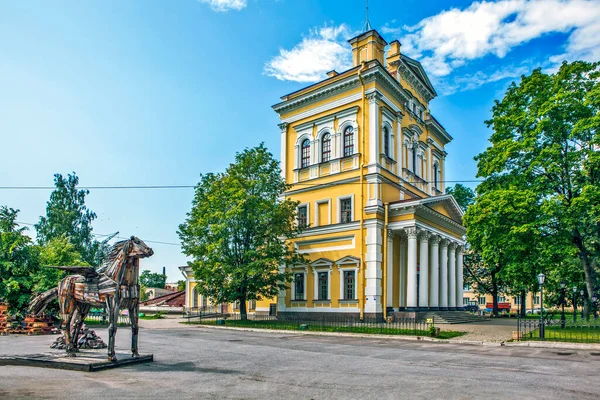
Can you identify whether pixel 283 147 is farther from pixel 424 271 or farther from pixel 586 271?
pixel 586 271

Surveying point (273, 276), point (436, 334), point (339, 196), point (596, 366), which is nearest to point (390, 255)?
point (339, 196)

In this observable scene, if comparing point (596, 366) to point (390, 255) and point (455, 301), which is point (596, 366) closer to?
point (390, 255)

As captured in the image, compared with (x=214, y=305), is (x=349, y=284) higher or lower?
higher

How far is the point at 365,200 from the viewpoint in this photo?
3234cm

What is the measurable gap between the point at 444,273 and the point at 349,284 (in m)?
8.29

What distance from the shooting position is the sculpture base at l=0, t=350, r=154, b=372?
1082 centimetres

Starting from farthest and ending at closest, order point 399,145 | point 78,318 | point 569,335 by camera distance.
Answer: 1. point 399,145
2. point 569,335
3. point 78,318

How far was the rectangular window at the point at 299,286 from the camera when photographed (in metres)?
35.2

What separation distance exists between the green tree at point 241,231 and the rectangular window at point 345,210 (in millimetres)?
3385

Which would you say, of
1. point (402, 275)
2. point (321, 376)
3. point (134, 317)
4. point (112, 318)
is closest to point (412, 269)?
point (402, 275)

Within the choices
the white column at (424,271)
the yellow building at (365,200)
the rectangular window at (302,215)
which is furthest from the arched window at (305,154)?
the white column at (424,271)

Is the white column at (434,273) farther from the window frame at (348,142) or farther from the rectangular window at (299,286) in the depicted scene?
the rectangular window at (299,286)

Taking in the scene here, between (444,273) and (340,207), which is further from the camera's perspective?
(444,273)

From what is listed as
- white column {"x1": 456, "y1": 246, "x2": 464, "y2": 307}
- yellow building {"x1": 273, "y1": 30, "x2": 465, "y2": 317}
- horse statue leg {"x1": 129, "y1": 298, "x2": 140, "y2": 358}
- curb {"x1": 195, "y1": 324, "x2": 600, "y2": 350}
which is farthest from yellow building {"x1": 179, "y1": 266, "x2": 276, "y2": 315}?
horse statue leg {"x1": 129, "y1": 298, "x2": 140, "y2": 358}
